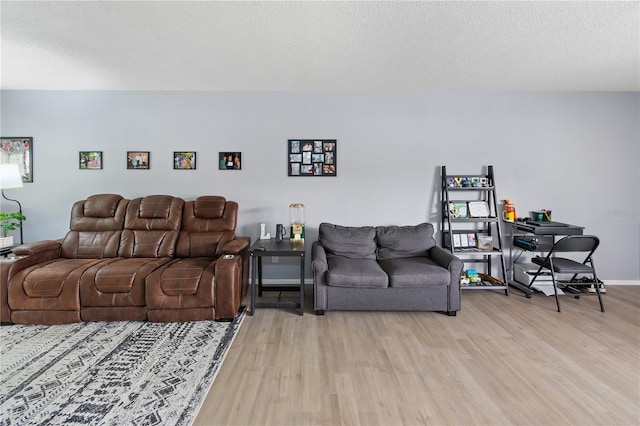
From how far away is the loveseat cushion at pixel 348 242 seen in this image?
3.63 meters

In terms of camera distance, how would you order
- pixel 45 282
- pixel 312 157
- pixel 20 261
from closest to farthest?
pixel 45 282
pixel 20 261
pixel 312 157

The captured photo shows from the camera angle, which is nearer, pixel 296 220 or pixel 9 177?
pixel 9 177

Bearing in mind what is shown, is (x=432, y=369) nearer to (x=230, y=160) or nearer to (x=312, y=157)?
(x=312, y=157)

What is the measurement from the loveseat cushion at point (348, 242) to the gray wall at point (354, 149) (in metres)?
0.39

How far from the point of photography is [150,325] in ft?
9.34

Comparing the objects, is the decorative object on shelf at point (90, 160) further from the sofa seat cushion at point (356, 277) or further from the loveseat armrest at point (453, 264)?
the loveseat armrest at point (453, 264)

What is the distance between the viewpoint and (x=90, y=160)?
13.0 feet

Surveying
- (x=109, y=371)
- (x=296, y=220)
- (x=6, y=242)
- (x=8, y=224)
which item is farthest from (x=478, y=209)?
(x=8, y=224)

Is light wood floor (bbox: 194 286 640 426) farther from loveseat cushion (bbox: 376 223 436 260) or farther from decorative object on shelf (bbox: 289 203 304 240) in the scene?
decorative object on shelf (bbox: 289 203 304 240)

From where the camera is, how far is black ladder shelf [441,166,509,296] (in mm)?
3775

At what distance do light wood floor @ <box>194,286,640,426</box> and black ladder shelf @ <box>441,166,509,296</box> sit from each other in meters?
0.75

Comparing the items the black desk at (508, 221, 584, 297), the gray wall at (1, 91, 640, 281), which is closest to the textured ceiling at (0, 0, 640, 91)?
the gray wall at (1, 91, 640, 281)

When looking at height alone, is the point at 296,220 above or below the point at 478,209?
below

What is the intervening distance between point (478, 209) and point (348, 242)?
1824 millimetres
